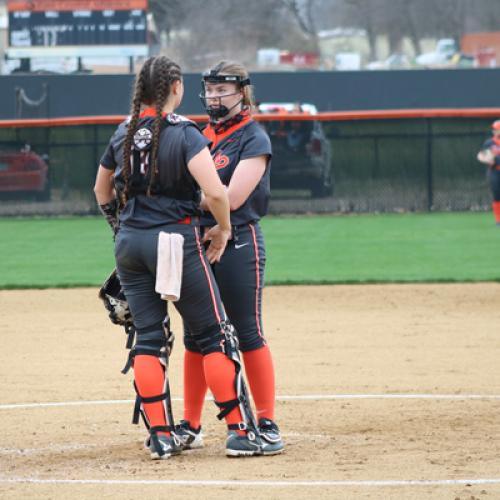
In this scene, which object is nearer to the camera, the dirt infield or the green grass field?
the dirt infield

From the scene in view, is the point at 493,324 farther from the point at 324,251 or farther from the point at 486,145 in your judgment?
the point at 486,145

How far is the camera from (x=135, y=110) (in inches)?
227

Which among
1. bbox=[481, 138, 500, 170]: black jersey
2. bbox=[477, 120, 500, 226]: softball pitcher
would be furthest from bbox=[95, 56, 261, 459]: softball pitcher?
bbox=[481, 138, 500, 170]: black jersey

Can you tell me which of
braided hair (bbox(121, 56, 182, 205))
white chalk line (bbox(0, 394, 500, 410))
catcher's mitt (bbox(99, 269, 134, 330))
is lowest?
white chalk line (bbox(0, 394, 500, 410))

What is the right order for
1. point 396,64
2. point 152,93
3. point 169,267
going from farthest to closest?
point 396,64 < point 152,93 < point 169,267

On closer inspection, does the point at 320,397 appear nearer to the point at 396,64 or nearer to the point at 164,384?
the point at 164,384

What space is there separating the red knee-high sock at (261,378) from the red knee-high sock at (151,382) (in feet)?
Result: 1.70

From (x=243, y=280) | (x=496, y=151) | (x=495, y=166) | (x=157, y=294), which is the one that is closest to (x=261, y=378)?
(x=243, y=280)

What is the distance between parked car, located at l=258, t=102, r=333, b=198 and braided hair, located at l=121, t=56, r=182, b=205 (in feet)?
57.1

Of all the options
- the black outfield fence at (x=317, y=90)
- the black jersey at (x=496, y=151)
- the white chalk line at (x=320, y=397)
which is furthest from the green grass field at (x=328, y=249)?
the black outfield fence at (x=317, y=90)

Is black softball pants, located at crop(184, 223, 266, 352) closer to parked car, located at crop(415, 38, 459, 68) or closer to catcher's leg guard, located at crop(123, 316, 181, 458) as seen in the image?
catcher's leg guard, located at crop(123, 316, 181, 458)

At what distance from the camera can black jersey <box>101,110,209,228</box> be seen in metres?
5.69

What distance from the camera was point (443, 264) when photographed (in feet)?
51.1

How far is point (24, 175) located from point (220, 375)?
58.3 ft
